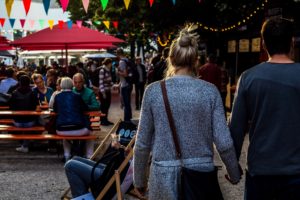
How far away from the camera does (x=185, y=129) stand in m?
3.43

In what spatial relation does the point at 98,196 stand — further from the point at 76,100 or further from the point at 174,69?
the point at 76,100

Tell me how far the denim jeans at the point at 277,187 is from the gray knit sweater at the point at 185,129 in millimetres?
301

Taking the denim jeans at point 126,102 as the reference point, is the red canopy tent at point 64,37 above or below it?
above

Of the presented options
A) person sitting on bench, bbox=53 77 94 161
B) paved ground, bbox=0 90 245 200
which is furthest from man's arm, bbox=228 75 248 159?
person sitting on bench, bbox=53 77 94 161

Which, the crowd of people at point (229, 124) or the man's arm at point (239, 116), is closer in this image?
the crowd of people at point (229, 124)

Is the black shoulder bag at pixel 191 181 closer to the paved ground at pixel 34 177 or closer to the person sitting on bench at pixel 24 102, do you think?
the paved ground at pixel 34 177

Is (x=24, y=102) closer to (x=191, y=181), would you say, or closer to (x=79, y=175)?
(x=79, y=175)

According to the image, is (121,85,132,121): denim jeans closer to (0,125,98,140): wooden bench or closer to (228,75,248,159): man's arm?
(0,125,98,140): wooden bench

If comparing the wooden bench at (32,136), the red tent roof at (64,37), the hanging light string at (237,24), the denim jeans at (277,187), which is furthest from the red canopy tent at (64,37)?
the denim jeans at (277,187)

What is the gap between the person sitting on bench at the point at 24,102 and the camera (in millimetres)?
9891

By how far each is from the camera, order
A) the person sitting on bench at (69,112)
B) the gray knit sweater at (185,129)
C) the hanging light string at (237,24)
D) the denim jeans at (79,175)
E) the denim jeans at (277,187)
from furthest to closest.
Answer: the hanging light string at (237,24)
the person sitting on bench at (69,112)
the denim jeans at (79,175)
the gray knit sweater at (185,129)
the denim jeans at (277,187)

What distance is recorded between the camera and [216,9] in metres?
21.8

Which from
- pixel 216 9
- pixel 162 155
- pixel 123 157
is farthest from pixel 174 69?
pixel 216 9

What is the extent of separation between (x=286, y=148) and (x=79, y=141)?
6286 millimetres
